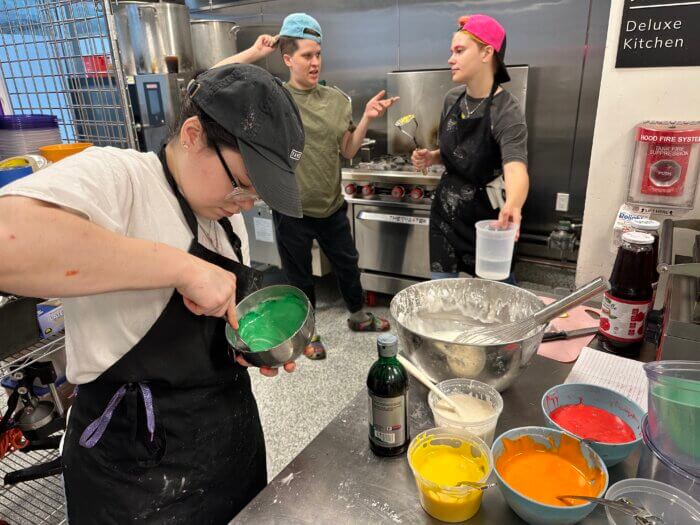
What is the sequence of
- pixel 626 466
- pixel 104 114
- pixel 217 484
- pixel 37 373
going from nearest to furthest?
pixel 626 466
pixel 217 484
pixel 37 373
pixel 104 114

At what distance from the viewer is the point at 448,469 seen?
76cm

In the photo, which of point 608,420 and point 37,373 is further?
point 37,373

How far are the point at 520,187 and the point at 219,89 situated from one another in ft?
4.42

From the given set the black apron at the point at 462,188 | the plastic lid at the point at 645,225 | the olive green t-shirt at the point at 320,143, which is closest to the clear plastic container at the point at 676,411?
the plastic lid at the point at 645,225

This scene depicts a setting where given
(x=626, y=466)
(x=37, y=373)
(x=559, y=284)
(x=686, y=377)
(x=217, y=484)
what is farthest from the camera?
(x=559, y=284)

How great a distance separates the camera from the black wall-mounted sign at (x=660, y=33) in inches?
53.7

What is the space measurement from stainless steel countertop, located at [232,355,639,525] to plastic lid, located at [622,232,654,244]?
42 centimetres

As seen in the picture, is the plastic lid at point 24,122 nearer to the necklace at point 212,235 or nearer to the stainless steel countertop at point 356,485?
the necklace at point 212,235

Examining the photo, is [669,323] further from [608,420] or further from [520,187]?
[520,187]

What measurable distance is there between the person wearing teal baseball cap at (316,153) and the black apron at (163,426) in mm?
1589

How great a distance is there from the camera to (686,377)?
675 mm

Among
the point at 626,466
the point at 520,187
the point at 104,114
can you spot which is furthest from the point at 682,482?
the point at 104,114

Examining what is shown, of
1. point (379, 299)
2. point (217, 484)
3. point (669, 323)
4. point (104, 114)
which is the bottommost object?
point (379, 299)

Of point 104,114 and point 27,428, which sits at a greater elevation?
point 104,114
